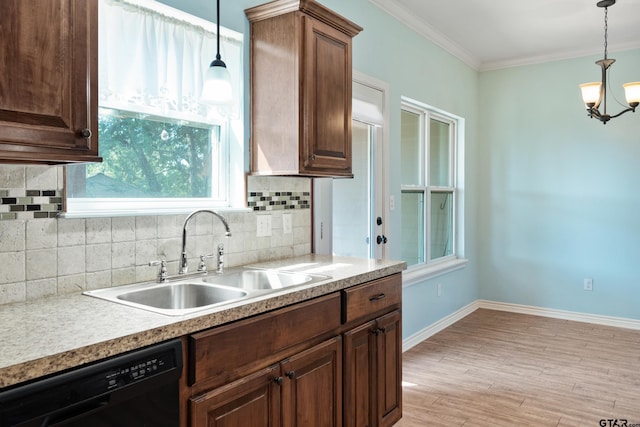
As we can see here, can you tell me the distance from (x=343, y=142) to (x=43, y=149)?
157 cm

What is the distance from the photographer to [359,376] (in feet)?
7.07

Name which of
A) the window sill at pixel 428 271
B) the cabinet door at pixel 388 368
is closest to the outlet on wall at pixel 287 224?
the cabinet door at pixel 388 368

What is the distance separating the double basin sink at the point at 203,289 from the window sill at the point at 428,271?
1841 mm

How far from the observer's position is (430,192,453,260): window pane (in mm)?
4609

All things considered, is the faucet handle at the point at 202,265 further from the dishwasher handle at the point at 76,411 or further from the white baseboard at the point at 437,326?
the white baseboard at the point at 437,326

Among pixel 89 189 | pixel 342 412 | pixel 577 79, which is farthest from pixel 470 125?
pixel 89 189

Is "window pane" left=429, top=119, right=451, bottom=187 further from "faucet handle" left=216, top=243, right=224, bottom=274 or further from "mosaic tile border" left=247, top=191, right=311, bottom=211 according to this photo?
"faucet handle" left=216, top=243, right=224, bottom=274

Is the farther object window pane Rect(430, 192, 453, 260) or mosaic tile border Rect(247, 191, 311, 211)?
window pane Rect(430, 192, 453, 260)

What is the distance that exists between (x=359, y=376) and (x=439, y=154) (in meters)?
3.13

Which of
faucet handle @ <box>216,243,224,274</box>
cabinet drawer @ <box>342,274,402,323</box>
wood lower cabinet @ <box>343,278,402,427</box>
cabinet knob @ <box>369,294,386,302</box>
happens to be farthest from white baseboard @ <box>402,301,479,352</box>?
faucet handle @ <box>216,243,224,274</box>

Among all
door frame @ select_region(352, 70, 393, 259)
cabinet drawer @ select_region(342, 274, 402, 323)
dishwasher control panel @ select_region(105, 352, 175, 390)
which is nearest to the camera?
dishwasher control panel @ select_region(105, 352, 175, 390)

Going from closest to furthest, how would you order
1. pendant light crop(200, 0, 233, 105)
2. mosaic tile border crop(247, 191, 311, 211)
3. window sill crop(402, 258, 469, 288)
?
pendant light crop(200, 0, 233, 105), mosaic tile border crop(247, 191, 311, 211), window sill crop(402, 258, 469, 288)

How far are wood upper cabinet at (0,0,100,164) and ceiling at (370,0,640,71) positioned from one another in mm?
2475

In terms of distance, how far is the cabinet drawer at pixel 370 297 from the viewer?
2.04 m
